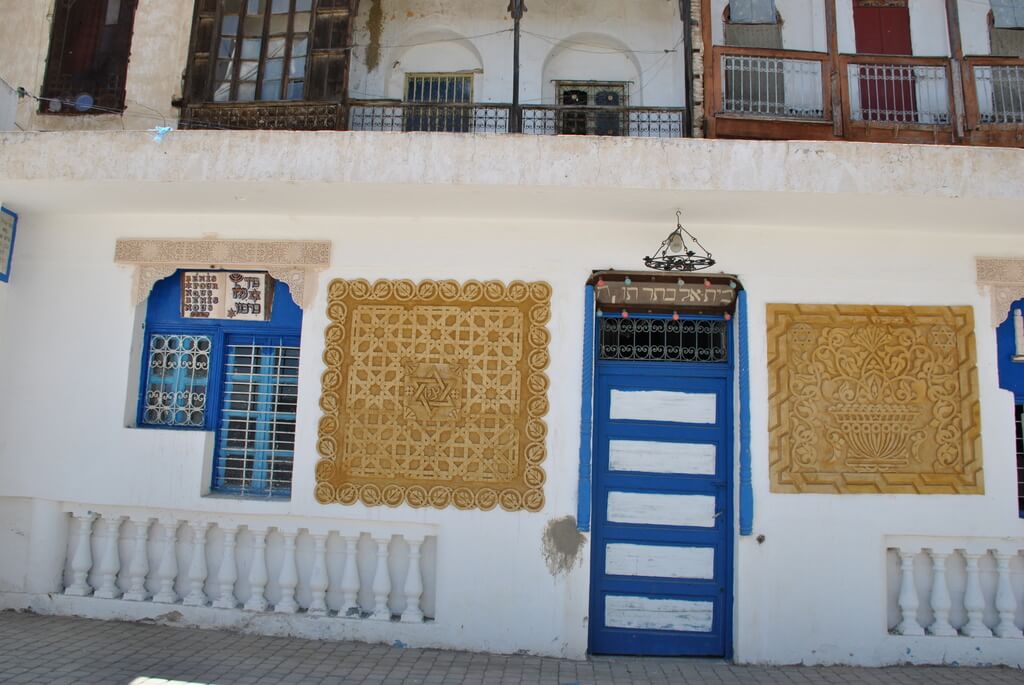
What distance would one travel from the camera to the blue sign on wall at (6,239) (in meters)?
4.97

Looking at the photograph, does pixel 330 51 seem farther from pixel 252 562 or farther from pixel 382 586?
pixel 382 586

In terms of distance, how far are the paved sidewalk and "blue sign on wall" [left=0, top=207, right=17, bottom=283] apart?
94.6 inches

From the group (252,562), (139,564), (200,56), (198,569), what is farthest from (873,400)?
(200,56)

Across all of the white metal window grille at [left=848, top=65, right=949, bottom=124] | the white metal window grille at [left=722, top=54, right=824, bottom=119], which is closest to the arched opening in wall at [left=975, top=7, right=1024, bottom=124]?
the white metal window grille at [left=848, top=65, right=949, bottom=124]

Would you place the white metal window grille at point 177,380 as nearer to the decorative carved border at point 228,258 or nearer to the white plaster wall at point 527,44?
the decorative carved border at point 228,258

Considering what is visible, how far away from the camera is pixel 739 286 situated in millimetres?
4781

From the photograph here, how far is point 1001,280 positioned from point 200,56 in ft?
21.3

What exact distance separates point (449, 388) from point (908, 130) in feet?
12.8

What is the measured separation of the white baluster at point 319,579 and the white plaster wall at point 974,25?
6960 millimetres

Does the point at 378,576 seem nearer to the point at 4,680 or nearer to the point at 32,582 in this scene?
the point at 4,680

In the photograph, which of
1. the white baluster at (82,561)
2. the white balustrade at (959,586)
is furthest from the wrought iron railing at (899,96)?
the white baluster at (82,561)

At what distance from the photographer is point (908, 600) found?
4496mm

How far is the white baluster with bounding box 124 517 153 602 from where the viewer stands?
4.77 metres

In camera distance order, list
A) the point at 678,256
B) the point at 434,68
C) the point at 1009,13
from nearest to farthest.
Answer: the point at 678,256 < the point at 1009,13 < the point at 434,68
